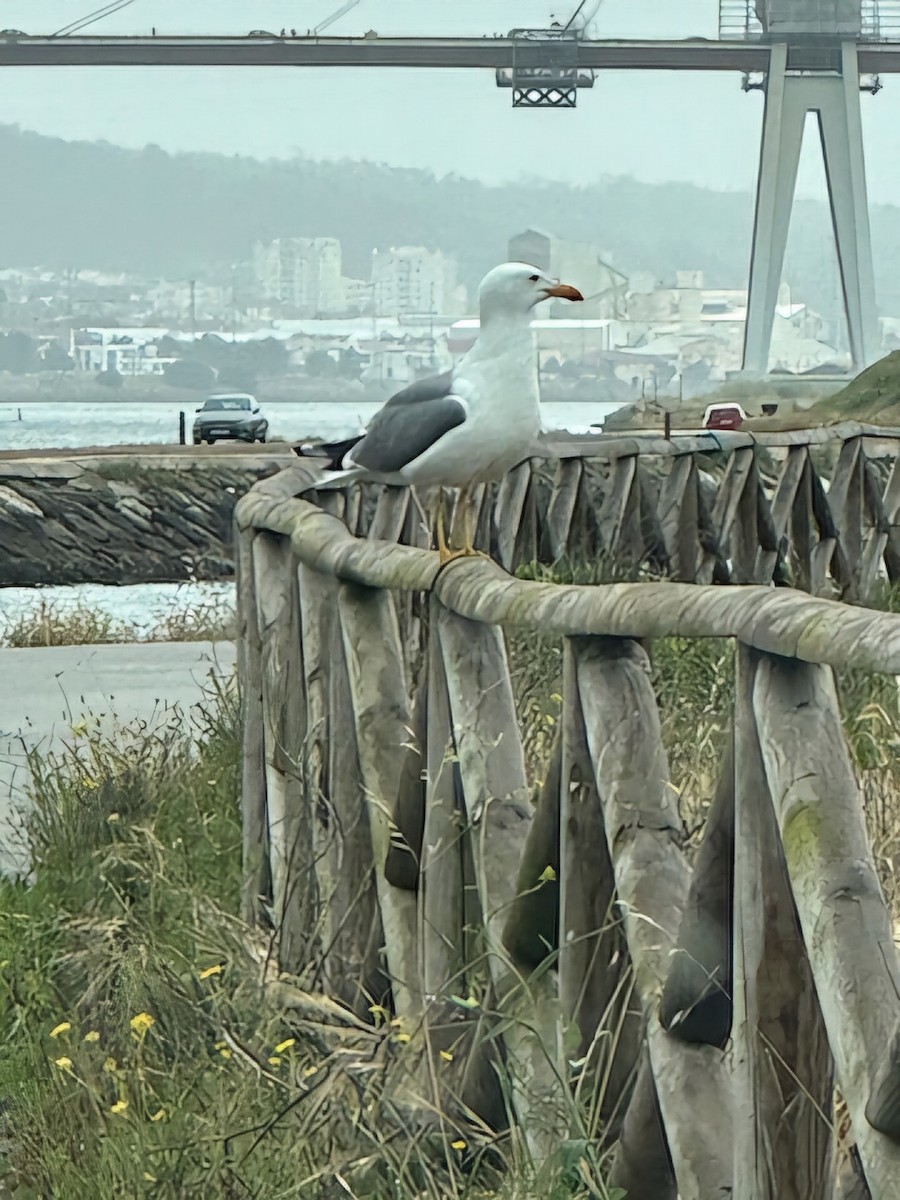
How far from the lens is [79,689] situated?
6441 millimetres

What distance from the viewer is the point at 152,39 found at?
1742 inches

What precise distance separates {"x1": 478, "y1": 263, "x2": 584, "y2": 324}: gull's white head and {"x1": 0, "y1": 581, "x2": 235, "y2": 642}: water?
19.9 ft

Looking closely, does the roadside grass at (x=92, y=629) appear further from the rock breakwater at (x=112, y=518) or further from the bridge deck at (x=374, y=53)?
the bridge deck at (x=374, y=53)

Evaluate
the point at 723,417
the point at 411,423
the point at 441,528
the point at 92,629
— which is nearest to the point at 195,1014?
the point at 441,528

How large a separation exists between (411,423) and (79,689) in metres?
3.67

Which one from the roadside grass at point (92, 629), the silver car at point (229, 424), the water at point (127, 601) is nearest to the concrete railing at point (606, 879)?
the roadside grass at point (92, 629)

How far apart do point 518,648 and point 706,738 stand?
1.11m

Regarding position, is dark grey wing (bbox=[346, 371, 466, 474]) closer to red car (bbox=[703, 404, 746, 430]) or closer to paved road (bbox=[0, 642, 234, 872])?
paved road (bbox=[0, 642, 234, 872])

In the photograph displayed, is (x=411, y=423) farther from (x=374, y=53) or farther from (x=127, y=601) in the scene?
(x=374, y=53)

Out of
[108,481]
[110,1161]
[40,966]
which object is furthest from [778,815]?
[108,481]

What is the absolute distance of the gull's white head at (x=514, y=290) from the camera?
9.84 ft

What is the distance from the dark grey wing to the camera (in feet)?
9.79

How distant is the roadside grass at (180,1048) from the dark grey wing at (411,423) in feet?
2.58

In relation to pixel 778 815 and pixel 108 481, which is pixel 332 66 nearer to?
pixel 108 481
